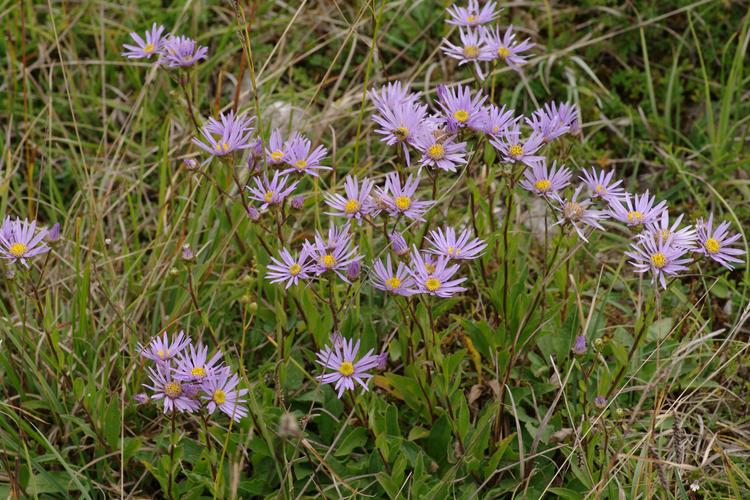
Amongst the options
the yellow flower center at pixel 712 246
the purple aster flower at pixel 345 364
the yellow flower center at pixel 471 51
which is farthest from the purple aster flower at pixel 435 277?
the yellow flower center at pixel 471 51

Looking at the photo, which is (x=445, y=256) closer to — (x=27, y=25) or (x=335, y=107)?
(x=335, y=107)

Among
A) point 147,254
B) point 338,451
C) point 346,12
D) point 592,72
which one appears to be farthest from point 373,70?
point 338,451

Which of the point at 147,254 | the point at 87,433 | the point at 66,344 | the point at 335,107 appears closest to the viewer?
the point at 87,433

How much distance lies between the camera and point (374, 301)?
3.02m

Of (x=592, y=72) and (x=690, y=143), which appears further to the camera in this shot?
(x=592, y=72)

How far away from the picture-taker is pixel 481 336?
8.59 ft

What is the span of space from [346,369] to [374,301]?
2.44ft

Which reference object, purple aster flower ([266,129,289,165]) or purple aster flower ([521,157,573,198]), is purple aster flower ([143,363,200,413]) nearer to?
purple aster flower ([266,129,289,165])

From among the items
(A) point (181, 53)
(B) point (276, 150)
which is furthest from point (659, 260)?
(A) point (181, 53)

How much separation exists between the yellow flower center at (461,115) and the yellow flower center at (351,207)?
37 centimetres

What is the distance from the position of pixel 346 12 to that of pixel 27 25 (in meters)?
1.51

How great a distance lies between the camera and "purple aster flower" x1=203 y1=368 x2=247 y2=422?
2.14m

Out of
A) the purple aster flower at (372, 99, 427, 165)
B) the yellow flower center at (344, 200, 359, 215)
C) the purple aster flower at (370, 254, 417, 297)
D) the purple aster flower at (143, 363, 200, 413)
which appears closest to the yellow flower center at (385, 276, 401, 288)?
the purple aster flower at (370, 254, 417, 297)

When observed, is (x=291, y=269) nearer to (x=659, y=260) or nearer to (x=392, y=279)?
(x=392, y=279)
